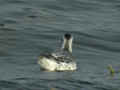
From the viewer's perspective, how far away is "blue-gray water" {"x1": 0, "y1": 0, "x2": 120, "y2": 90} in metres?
14.4

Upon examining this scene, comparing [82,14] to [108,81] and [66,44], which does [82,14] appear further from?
[108,81]

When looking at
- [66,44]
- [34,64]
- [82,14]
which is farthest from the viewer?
[82,14]

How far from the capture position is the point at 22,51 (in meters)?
19.4

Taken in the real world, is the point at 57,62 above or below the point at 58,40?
below

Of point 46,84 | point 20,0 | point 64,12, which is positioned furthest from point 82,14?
point 46,84

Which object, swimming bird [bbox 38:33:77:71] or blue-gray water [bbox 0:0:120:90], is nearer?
blue-gray water [bbox 0:0:120:90]

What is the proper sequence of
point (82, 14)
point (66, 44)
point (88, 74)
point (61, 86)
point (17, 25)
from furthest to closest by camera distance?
point (82, 14)
point (17, 25)
point (66, 44)
point (88, 74)
point (61, 86)

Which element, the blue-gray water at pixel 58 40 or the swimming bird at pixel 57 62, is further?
the swimming bird at pixel 57 62

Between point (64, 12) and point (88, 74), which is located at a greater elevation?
point (64, 12)

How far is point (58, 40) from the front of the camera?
71.8 ft

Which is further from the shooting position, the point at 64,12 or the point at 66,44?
the point at 64,12

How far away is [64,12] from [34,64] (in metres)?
9.53

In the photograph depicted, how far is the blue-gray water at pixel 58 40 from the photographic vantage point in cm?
1440

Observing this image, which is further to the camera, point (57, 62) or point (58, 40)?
point (58, 40)
